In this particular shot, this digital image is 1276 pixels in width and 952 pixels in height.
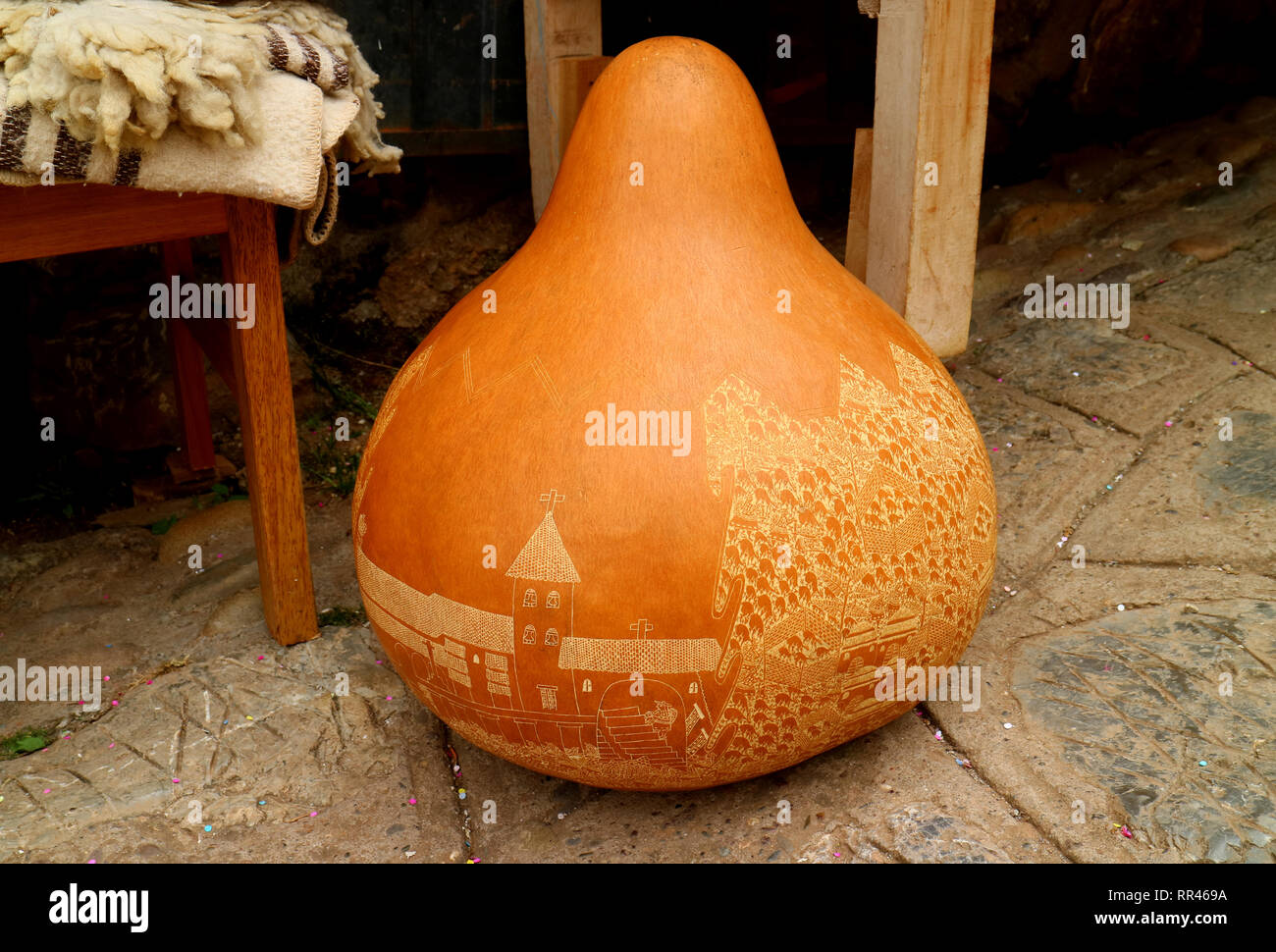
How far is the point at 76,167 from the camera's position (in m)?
1.61

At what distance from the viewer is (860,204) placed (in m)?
2.20

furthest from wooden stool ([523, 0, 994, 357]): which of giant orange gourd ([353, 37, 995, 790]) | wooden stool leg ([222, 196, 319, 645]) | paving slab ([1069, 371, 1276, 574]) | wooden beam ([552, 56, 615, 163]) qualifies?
wooden stool leg ([222, 196, 319, 645])

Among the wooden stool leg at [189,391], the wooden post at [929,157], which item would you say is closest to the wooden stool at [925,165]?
the wooden post at [929,157]

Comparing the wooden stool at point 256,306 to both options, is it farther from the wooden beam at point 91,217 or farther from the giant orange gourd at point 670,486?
the giant orange gourd at point 670,486

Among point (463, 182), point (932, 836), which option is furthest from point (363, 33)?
point (932, 836)

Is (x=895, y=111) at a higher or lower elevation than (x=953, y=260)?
higher

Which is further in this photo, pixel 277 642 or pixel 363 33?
pixel 363 33

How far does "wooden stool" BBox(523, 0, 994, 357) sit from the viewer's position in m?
1.96

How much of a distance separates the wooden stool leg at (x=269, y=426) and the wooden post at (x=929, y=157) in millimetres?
1104

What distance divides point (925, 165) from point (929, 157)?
0.05 feet

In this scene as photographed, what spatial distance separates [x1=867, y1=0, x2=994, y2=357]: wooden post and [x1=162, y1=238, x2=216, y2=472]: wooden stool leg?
5.60 feet

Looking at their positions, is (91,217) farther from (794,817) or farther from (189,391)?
(794,817)

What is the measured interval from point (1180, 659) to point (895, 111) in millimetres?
1086

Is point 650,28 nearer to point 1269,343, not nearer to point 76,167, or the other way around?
point 1269,343
